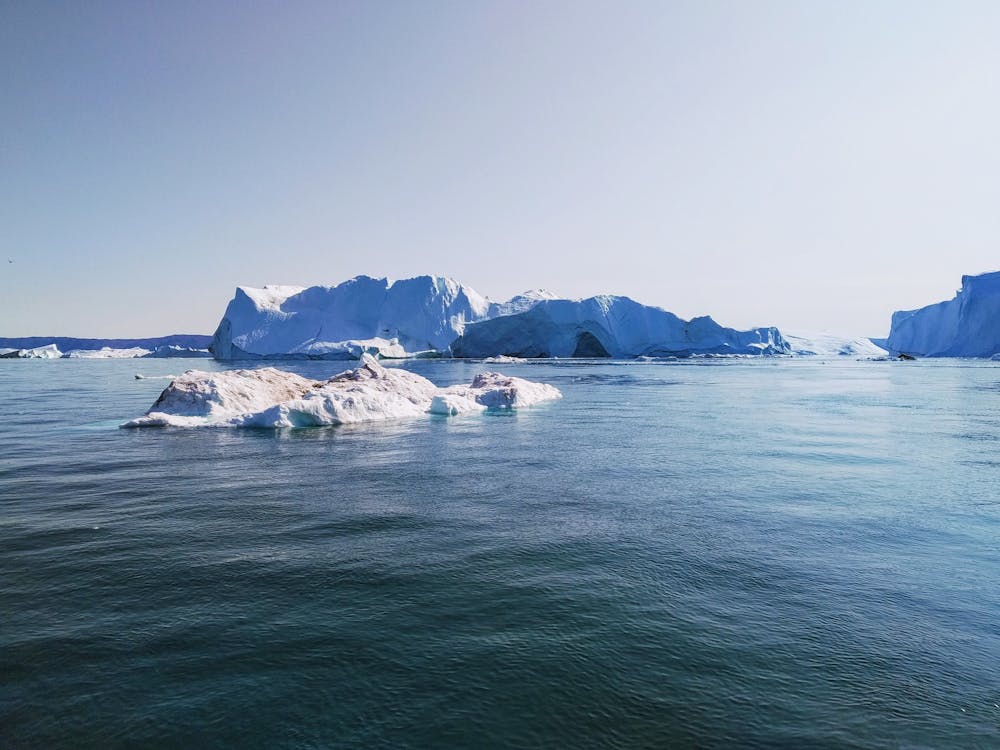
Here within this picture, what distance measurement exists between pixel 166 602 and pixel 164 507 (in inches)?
155

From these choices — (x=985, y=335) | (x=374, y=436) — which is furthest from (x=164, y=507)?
(x=985, y=335)

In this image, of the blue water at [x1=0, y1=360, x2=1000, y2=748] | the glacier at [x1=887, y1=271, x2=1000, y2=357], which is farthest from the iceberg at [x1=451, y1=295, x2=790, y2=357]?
the blue water at [x1=0, y1=360, x2=1000, y2=748]

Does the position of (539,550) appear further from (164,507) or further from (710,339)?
(710,339)

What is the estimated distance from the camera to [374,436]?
1720cm

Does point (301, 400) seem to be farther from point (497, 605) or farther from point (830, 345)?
point (830, 345)

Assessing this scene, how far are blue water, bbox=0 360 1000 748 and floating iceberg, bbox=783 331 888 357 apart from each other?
5594 inches

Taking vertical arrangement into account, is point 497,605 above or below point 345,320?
below

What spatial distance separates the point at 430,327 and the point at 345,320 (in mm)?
14285

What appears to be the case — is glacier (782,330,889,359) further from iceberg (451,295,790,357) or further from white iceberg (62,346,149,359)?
white iceberg (62,346,149,359)

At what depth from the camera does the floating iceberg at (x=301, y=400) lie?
18797 millimetres

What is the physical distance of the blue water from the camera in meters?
3.84

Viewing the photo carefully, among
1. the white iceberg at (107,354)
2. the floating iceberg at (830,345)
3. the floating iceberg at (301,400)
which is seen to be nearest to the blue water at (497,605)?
the floating iceberg at (301,400)

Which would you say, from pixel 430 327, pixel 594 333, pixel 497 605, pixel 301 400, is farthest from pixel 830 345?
pixel 497 605

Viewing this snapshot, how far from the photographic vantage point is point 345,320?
322ft
